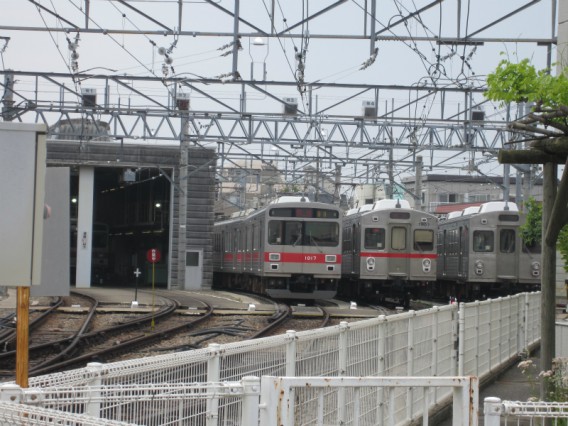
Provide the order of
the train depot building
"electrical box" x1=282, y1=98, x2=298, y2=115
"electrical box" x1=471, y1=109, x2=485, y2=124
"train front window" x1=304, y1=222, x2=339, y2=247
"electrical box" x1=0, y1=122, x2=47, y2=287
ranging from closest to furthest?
"electrical box" x1=0, y1=122, x2=47, y2=287 < "train front window" x1=304, y1=222, x2=339, y2=247 < "electrical box" x1=282, y1=98, x2=298, y2=115 < "electrical box" x1=471, y1=109, x2=485, y2=124 < the train depot building

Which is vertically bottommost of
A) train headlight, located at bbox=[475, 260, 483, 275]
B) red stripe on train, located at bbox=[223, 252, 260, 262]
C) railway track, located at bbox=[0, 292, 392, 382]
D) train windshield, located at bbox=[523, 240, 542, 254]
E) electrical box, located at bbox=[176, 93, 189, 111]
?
railway track, located at bbox=[0, 292, 392, 382]

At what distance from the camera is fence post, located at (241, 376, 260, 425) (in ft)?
13.3

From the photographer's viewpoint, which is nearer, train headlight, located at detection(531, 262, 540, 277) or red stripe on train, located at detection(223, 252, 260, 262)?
train headlight, located at detection(531, 262, 540, 277)

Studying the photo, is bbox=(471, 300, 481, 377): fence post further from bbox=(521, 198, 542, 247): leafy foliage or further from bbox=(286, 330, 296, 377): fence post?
bbox=(521, 198, 542, 247): leafy foliage

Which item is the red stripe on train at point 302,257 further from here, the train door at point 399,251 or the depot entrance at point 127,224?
the depot entrance at point 127,224

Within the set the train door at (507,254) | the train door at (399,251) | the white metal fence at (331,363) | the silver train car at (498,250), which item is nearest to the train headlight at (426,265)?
the train door at (399,251)

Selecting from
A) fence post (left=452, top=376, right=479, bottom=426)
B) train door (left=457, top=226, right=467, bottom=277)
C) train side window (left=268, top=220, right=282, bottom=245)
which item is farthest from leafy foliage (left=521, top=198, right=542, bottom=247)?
fence post (left=452, top=376, right=479, bottom=426)

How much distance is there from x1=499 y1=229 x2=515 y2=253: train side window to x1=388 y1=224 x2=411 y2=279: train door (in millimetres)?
2564

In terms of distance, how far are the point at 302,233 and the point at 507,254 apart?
585 centimetres

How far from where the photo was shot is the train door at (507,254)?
29.0m

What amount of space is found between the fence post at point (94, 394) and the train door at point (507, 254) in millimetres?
25219

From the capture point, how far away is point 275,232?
28172mm

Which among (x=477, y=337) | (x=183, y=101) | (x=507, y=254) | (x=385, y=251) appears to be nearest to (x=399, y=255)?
(x=385, y=251)

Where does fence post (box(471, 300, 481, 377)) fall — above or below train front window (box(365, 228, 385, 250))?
below
